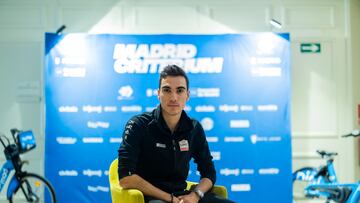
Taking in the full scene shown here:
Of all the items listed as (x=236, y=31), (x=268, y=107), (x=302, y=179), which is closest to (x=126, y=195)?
(x=268, y=107)

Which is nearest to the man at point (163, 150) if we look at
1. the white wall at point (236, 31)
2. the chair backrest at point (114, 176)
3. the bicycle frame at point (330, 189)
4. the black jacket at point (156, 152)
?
the black jacket at point (156, 152)

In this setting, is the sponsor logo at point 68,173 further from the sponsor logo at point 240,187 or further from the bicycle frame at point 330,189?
the bicycle frame at point 330,189

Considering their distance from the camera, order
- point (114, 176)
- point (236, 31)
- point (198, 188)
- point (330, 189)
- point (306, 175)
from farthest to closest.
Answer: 1. point (236, 31)
2. point (306, 175)
3. point (330, 189)
4. point (114, 176)
5. point (198, 188)

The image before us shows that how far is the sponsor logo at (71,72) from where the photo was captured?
4.18m

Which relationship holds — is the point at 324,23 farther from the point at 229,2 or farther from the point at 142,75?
the point at 142,75

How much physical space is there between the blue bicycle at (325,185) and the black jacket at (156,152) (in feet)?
Result: 6.73

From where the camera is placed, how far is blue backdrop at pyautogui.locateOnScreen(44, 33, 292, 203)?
4141mm

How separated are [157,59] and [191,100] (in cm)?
58

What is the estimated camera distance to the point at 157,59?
4.21m

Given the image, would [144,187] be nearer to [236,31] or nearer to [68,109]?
[68,109]

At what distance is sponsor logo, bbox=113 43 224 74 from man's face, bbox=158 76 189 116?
2167mm

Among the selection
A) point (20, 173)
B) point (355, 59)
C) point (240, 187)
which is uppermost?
point (355, 59)

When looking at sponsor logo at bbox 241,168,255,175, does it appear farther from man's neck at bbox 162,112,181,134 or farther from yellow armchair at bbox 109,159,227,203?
man's neck at bbox 162,112,181,134

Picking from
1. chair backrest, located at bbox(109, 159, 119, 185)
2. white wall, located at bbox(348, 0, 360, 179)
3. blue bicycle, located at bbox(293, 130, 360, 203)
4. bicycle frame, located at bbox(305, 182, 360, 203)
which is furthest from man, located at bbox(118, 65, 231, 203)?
white wall, located at bbox(348, 0, 360, 179)
